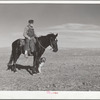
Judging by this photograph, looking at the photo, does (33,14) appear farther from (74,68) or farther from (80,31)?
(74,68)

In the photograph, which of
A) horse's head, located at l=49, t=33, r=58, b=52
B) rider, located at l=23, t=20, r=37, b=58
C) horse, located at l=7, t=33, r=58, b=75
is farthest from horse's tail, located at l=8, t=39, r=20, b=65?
horse's head, located at l=49, t=33, r=58, b=52

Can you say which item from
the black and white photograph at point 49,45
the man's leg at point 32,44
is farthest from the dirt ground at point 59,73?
the man's leg at point 32,44

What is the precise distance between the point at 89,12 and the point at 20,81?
1297 millimetres

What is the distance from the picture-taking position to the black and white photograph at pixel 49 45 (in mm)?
3213

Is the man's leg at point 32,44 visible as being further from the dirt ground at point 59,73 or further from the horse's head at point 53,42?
the horse's head at point 53,42

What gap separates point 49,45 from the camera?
10.6 ft

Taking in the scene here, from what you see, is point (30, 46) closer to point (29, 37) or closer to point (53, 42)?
point (29, 37)

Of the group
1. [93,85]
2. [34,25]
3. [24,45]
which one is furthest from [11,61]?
[93,85]

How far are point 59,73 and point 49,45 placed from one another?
39 cm

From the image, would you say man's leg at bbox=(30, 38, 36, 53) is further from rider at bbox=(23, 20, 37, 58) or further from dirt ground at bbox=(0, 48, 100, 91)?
dirt ground at bbox=(0, 48, 100, 91)

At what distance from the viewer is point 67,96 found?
311cm

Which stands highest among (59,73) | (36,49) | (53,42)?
(53,42)

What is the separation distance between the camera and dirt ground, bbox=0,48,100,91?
10.4 ft

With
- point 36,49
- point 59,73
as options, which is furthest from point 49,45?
point 59,73
